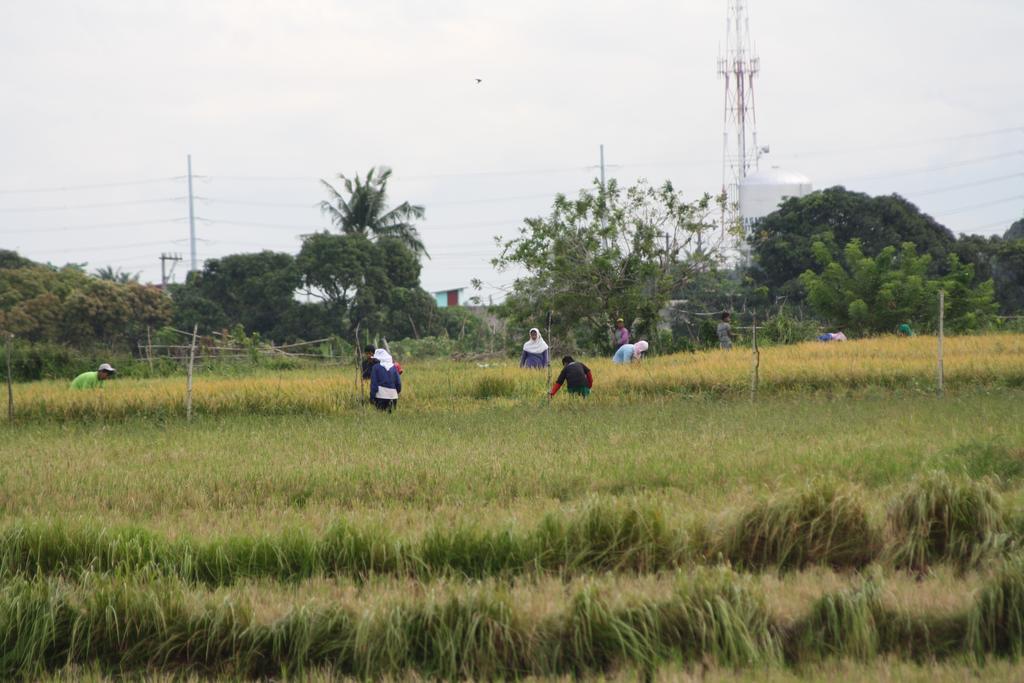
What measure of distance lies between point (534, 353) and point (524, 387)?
1581 millimetres

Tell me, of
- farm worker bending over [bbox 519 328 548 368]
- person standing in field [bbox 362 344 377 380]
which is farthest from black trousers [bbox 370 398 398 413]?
farm worker bending over [bbox 519 328 548 368]

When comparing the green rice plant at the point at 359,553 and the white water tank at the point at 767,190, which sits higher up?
the white water tank at the point at 767,190

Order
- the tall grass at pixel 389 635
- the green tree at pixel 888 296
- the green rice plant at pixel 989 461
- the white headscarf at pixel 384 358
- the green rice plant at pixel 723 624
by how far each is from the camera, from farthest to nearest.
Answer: the green tree at pixel 888 296 → the white headscarf at pixel 384 358 → the green rice plant at pixel 989 461 → the tall grass at pixel 389 635 → the green rice plant at pixel 723 624

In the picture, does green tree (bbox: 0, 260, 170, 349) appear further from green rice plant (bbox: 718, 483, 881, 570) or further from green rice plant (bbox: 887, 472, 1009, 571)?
green rice plant (bbox: 887, 472, 1009, 571)

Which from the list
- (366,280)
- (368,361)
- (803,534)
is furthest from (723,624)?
(366,280)

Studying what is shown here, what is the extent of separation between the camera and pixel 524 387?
57.9 ft

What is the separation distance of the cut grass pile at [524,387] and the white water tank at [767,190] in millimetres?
40845

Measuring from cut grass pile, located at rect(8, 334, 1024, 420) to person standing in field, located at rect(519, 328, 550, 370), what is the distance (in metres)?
0.62

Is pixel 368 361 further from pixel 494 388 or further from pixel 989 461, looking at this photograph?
pixel 989 461

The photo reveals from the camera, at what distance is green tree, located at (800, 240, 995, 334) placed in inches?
1048

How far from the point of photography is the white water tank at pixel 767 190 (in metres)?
58.6

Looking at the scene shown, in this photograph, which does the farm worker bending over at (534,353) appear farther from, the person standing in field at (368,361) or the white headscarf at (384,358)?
the white headscarf at (384,358)

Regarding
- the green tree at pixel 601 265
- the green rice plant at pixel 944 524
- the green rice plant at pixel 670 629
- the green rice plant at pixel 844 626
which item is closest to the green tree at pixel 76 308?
the green tree at pixel 601 265

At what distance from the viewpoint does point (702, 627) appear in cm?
556
